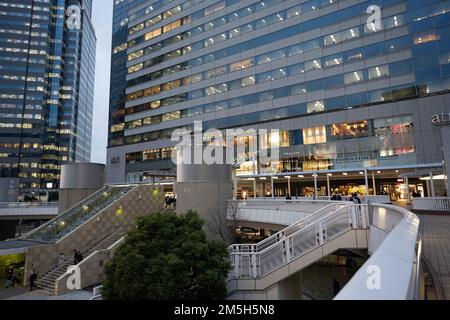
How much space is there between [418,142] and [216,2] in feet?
151

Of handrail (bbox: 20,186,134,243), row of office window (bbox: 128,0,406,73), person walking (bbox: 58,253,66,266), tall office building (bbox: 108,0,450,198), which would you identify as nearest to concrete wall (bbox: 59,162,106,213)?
handrail (bbox: 20,186,134,243)

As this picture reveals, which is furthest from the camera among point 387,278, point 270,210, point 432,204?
point 432,204

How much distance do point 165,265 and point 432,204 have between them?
854 inches

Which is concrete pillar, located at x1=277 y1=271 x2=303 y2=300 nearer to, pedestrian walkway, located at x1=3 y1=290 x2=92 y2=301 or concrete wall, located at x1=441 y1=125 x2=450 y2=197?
pedestrian walkway, located at x1=3 y1=290 x2=92 y2=301

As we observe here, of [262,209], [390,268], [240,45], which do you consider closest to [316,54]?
[240,45]

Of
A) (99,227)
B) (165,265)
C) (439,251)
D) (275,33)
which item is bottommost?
(99,227)

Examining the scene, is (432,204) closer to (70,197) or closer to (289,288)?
(289,288)

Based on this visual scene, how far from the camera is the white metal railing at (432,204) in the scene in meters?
21.8

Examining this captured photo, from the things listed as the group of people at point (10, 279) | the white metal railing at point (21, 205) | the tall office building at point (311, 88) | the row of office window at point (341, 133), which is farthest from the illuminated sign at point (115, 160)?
the group of people at point (10, 279)

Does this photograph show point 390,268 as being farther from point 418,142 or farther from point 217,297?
point 418,142

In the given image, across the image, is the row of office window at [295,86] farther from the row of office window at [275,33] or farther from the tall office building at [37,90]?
the tall office building at [37,90]

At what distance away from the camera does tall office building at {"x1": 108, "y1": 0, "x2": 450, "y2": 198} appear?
130 ft

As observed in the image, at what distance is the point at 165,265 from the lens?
1044 centimetres

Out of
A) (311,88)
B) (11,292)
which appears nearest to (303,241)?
(11,292)
